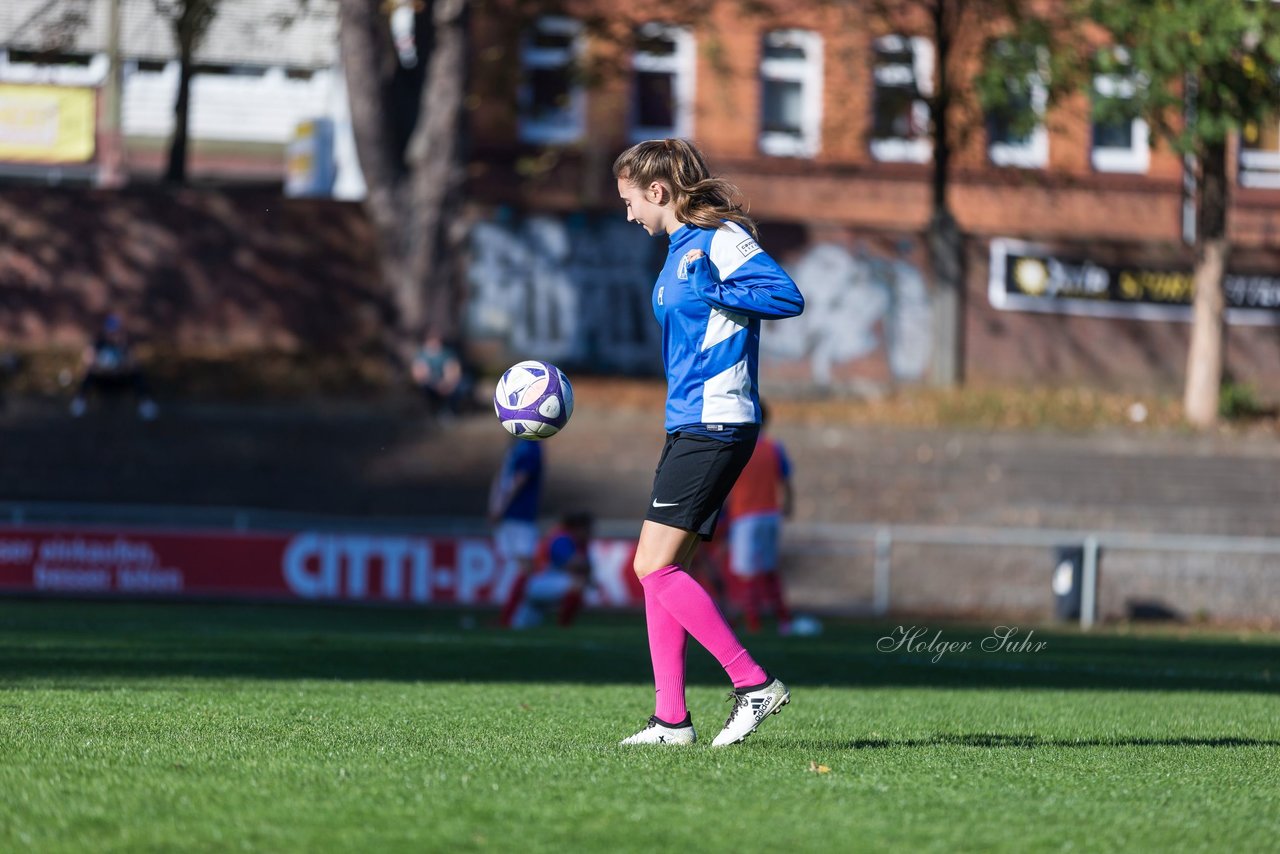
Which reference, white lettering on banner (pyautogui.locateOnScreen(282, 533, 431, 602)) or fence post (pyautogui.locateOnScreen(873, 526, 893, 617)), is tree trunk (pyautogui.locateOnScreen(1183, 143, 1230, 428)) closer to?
fence post (pyautogui.locateOnScreen(873, 526, 893, 617))

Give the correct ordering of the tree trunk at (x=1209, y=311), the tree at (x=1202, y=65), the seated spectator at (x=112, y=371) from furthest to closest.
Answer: the tree trunk at (x=1209, y=311) → the seated spectator at (x=112, y=371) → the tree at (x=1202, y=65)

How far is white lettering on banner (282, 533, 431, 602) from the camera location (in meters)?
20.0

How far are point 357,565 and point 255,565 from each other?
1.12 m

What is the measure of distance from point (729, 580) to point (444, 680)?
1068 cm

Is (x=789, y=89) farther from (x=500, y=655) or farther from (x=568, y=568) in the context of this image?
(x=500, y=655)

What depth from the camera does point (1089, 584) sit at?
20094 mm

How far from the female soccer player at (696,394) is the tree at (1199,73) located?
58.0 feet

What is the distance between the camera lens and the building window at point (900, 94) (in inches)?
1128

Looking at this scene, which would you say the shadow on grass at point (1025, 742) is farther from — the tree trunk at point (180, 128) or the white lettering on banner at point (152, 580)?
the tree trunk at point (180, 128)

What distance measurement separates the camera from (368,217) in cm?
2880

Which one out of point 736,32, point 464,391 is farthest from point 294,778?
point 736,32

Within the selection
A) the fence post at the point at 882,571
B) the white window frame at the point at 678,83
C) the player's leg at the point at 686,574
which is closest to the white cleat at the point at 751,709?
the player's leg at the point at 686,574

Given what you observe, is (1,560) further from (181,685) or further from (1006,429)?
(1006,429)

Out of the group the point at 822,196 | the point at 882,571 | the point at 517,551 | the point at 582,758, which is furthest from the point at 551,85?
the point at 582,758
